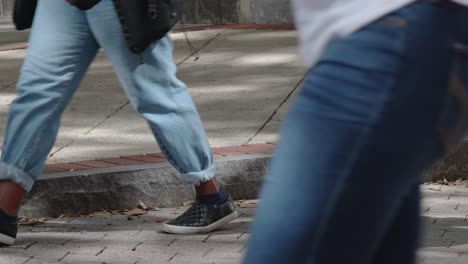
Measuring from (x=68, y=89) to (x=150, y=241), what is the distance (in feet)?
2.51

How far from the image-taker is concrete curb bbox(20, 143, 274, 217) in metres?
5.86

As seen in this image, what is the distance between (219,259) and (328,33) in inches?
118

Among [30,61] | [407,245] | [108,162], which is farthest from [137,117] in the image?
[407,245]

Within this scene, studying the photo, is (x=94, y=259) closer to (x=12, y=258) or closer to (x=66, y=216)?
(x=12, y=258)

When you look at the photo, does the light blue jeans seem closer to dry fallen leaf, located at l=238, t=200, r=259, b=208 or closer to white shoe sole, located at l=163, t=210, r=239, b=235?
white shoe sole, located at l=163, t=210, r=239, b=235

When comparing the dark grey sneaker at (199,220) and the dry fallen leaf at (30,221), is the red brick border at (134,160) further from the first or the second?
the dark grey sneaker at (199,220)

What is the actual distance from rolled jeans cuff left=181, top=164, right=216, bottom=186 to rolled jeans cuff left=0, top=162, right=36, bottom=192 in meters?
0.63

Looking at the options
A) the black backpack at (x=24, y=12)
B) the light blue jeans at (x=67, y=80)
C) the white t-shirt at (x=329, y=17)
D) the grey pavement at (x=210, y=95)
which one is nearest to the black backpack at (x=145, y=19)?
the light blue jeans at (x=67, y=80)

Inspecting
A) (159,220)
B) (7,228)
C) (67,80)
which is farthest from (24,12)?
(159,220)

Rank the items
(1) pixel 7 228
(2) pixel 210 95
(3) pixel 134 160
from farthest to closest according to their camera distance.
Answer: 1. (2) pixel 210 95
2. (3) pixel 134 160
3. (1) pixel 7 228

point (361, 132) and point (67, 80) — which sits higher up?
point (361, 132)

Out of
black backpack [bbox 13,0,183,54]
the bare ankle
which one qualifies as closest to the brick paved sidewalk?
the bare ankle

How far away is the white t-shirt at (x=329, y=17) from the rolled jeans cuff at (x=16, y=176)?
3041mm

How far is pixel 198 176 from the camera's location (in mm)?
5223
